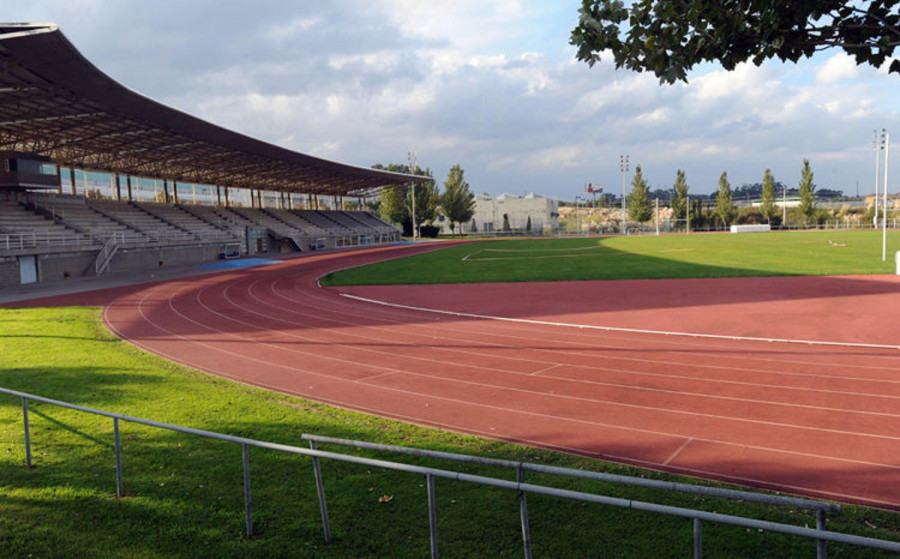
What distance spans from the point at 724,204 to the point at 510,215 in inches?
1539

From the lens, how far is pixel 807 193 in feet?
314

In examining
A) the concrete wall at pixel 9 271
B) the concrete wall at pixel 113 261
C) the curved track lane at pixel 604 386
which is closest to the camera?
the curved track lane at pixel 604 386

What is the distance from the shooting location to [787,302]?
791 inches

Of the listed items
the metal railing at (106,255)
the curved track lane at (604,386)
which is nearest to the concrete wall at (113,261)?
the metal railing at (106,255)

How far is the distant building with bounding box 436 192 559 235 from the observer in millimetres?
113875

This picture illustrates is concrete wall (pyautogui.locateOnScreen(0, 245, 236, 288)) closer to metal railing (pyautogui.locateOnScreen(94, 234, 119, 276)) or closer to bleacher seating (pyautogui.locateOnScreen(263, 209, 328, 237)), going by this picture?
metal railing (pyautogui.locateOnScreen(94, 234, 119, 276))

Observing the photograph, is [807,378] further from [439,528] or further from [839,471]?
[439,528]

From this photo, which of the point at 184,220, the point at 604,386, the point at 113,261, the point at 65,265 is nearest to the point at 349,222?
the point at 184,220

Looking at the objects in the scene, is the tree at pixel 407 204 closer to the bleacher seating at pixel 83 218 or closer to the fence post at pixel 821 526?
the bleacher seating at pixel 83 218

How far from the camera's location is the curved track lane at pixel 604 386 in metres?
7.61

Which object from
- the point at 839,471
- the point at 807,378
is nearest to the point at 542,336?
the point at 807,378

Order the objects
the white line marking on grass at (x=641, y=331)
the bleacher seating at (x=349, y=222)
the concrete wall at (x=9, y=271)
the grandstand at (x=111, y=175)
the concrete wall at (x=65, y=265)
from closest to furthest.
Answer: the white line marking on grass at (x=641, y=331)
the grandstand at (x=111, y=175)
the concrete wall at (x=9, y=271)
the concrete wall at (x=65, y=265)
the bleacher seating at (x=349, y=222)

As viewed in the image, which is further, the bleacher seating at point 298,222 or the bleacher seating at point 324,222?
the bleacher seating at point 324,222

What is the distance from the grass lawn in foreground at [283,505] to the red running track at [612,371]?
104 centimetres
